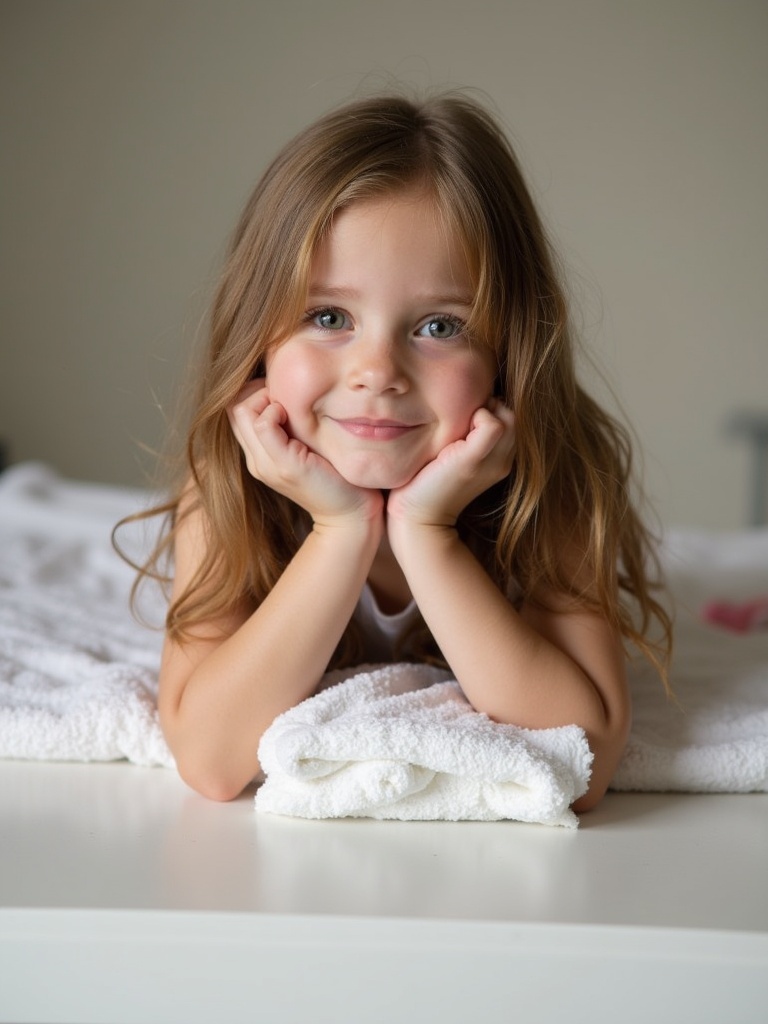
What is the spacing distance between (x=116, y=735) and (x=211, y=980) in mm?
367

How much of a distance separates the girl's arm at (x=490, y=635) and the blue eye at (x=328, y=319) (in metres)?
0.14

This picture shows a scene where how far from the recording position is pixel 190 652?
1046mm

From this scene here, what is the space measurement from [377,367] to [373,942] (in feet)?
1.44

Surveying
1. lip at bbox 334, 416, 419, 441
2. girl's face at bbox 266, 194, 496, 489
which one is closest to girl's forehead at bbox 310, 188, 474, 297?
girl's face at bbox 266, 194, 496, 489

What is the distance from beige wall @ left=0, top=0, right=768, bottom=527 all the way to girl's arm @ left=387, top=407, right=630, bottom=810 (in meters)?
2.86

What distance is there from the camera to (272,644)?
0.96 m

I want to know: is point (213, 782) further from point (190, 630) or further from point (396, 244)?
point (396, 244)

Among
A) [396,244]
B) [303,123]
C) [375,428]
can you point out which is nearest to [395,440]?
[375,428]

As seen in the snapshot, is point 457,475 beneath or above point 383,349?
beneath

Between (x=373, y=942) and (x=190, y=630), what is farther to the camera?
(x=190, y=630)

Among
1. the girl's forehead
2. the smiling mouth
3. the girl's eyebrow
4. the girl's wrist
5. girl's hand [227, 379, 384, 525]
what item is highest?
the girl's forehead

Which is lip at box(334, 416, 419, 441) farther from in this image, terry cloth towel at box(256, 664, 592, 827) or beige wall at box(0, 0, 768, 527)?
beige wall at box(0, 0, 768, 527)

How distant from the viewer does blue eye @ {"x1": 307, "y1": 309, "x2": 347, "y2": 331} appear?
38.6 inches

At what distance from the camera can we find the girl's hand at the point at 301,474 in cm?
99
